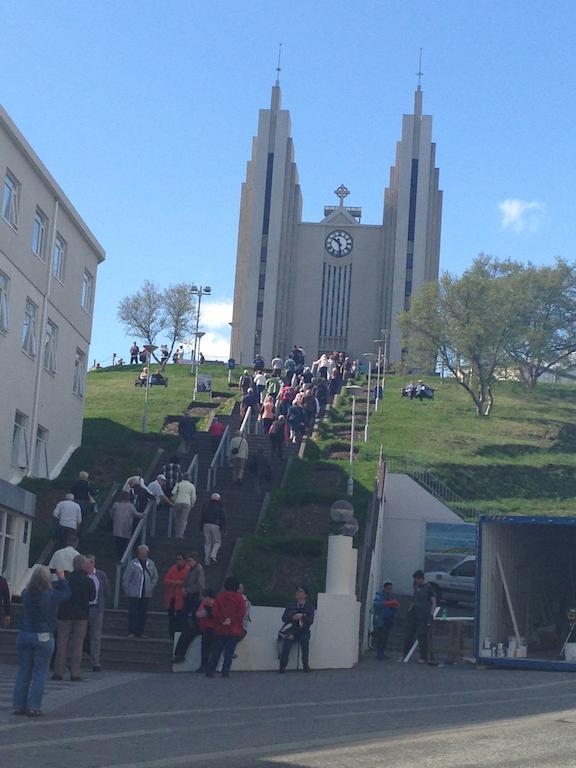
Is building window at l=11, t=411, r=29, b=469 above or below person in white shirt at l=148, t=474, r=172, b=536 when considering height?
above

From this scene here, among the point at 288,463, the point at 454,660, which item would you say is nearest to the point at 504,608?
the point at 454,660

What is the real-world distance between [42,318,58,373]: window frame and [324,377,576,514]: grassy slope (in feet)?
29.4

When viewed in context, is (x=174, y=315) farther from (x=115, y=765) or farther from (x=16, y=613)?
(x=115, y=765)

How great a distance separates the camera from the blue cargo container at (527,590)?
75.6ft

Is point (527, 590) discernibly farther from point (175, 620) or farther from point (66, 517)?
point (66, 517)

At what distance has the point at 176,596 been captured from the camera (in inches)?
796

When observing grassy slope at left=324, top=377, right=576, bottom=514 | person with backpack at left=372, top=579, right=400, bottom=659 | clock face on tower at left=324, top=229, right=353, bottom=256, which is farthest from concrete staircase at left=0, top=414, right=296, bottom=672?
clock face on tower at left=324, top=229, right=353, bottom=256

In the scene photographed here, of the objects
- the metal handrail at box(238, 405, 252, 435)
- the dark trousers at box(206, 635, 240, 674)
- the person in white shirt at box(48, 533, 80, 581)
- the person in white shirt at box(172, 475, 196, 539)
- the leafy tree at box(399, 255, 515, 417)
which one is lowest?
the dark trousers at box(206, 635, 240, 674)

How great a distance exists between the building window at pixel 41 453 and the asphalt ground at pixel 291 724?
52.7ft

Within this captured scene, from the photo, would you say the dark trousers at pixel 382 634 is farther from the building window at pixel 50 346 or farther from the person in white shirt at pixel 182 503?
the building window at pixel 50 346

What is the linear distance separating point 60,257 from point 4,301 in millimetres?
5238

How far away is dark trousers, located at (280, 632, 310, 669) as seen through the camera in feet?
67.4

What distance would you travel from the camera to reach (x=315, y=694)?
1652 centimetres

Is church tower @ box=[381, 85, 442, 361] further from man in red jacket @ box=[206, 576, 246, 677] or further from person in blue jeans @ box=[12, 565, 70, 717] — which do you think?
person in blue jeans @ box=[12, 565, 70, 717]
